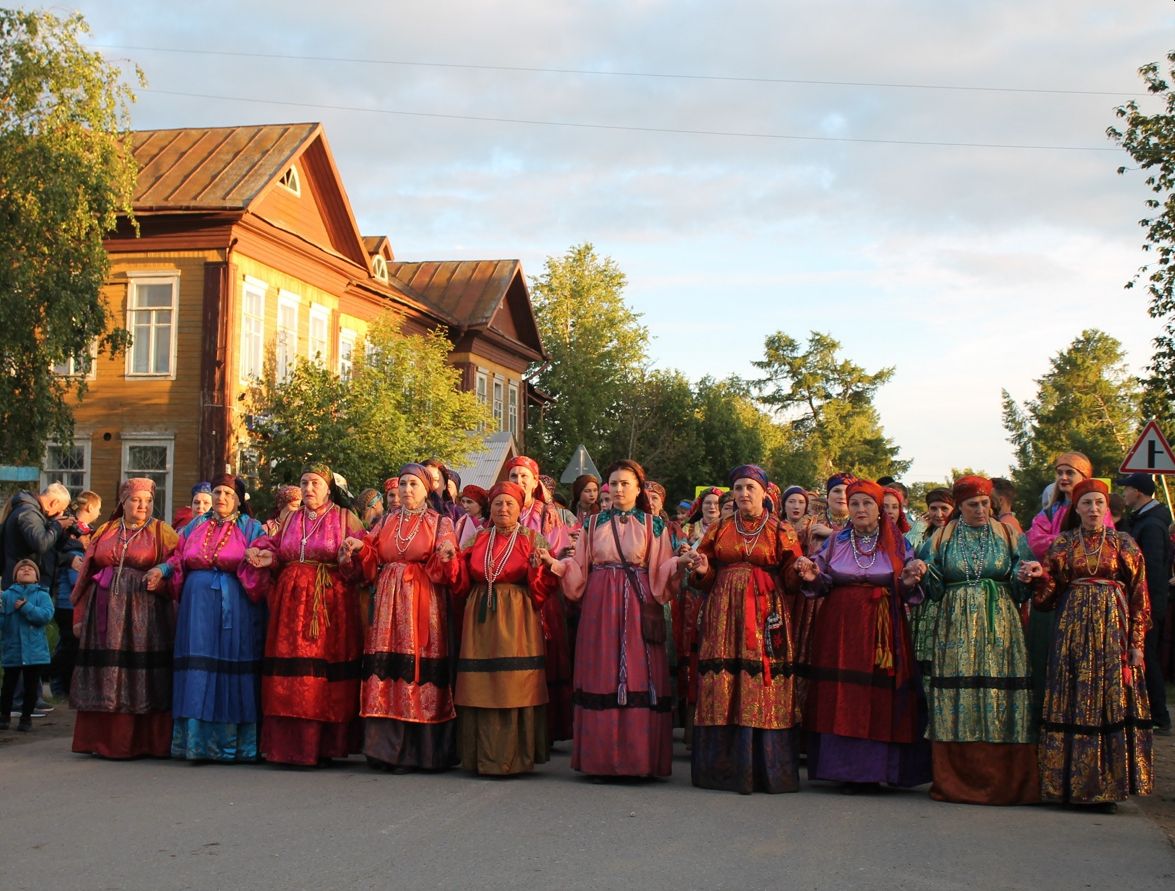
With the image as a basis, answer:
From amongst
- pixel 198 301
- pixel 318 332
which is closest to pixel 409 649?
pixel 198 301

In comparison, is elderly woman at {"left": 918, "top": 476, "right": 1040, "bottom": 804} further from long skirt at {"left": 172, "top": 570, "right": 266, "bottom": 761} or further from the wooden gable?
the wooden gable

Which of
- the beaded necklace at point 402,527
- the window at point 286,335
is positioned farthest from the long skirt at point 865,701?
the window at point 286,335

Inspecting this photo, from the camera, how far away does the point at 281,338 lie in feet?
93.4

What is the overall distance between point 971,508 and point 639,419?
4506cm

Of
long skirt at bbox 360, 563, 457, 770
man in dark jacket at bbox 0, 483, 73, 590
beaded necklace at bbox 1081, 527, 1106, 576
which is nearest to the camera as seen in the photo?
beaded necklace at bbox 1081, 527, 1106, 576

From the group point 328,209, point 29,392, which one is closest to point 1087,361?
point 328,209

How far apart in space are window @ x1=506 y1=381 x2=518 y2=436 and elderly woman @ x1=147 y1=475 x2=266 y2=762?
3350 centimetres

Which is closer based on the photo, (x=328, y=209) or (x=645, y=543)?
(x=645, y=543)

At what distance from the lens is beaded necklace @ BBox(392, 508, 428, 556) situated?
30.2 ft

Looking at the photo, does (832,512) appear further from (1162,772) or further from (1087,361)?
(1087,361)

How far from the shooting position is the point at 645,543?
8961 mm

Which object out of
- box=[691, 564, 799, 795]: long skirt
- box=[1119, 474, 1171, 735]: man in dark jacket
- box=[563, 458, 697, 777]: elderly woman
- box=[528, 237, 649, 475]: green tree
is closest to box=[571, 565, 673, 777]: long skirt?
box=[563, 458, 697, 777]: elderly woman

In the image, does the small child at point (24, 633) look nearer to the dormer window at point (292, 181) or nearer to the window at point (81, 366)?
the window at point (81, 366)

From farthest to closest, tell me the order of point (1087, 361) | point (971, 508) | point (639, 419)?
1. point (1087, 361)
2. point (639, 419)
3. point (971, 508)
